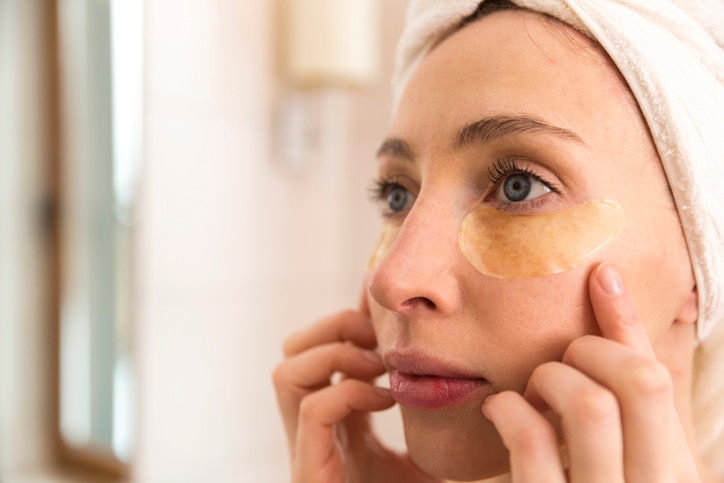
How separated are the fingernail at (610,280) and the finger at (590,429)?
9 centimetres

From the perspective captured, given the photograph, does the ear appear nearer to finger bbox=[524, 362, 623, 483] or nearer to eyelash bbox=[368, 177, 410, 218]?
finger bbox=[524, 362, 623, 483]

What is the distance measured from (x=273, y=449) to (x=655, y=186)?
1.28 meters

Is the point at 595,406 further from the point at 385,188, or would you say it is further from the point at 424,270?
the point at 385,188

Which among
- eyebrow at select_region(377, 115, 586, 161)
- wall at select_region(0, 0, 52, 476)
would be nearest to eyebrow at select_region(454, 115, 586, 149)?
eyebrow at select_region(377, 115, 586, 161)

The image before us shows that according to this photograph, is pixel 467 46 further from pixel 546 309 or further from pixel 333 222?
pixel 333 222

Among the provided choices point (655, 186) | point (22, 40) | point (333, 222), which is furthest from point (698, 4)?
point (22, 40)

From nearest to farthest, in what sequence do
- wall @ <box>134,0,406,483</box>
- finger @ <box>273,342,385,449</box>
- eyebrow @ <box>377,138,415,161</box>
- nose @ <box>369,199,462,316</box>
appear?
nose @ <box>369,199,462,316</box>, eyebrow @ <box>377,138,415,161</box>, finger @ <box>273,342,385,449</box>, wall @ <box>134,0,406,483</box>

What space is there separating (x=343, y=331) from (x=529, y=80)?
44 cm

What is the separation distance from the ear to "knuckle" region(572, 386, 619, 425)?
0.67ft

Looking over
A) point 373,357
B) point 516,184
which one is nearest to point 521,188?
point 516,184

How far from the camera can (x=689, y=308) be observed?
2.11 feet

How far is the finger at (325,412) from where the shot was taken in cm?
76

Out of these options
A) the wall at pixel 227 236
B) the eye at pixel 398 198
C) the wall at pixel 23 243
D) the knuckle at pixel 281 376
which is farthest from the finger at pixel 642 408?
the wall at pixel 23 243

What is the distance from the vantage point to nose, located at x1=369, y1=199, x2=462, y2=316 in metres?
0.58
